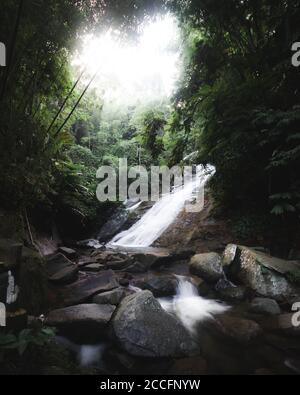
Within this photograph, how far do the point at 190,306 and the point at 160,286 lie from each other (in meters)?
0.61

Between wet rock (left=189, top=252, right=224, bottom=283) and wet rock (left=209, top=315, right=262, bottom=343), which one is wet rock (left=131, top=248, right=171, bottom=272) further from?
wet rock (left=209, top=315, right=262, bottom=343)

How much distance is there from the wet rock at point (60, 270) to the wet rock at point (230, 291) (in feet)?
8.54

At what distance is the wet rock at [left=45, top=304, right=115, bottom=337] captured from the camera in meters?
3.50

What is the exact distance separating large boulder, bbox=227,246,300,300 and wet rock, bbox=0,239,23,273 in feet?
12.2

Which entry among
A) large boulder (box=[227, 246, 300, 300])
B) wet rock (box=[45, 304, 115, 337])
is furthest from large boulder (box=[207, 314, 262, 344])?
wet rock (box=[45, 304, 115, 337])

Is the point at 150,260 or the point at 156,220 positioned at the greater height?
the point at 156,220

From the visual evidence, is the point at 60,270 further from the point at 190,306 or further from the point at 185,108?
the point at 185,108

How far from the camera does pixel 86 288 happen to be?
4.72 m

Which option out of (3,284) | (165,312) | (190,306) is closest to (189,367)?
(165,312)

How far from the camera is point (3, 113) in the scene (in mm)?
4172

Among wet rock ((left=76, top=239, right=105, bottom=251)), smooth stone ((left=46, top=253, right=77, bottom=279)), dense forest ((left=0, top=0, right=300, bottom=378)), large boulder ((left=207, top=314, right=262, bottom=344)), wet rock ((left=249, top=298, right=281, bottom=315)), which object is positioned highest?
dense forest ((left=0, top=0, right=300, bottom=378))

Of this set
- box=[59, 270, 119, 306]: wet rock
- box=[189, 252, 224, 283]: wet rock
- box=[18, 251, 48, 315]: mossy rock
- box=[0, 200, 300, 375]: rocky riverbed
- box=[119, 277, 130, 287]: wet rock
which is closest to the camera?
box=[0, 200, 300, 375]: rocky riverbed

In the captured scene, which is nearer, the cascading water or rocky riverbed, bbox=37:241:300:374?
rocky riverbed, bbox=37:241:300:374

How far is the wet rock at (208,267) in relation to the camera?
5.37 meters
